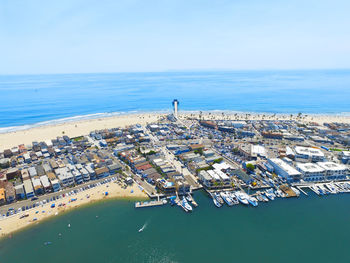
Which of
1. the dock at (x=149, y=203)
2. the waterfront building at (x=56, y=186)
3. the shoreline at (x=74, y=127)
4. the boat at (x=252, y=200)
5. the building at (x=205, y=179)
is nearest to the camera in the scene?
the dock at (x=149, y=203)

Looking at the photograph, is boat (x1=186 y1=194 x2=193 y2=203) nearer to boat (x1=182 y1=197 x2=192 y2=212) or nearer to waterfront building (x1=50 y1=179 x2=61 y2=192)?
boat (x1=182 y1=197 x2=192 y2=212)

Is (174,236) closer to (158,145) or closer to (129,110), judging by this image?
(158,145)

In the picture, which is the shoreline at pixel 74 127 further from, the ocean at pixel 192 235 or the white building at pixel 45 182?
the ocean at pixel 192 235

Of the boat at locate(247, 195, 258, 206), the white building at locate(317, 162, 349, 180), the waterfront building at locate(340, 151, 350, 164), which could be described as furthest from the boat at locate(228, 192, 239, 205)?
the waterfront building at locate(340, 151, 350, 164)

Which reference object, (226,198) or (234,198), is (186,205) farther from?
(234,198)

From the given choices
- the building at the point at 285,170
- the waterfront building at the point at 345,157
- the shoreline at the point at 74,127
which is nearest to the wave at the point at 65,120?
the shoreline at the point at 74,127

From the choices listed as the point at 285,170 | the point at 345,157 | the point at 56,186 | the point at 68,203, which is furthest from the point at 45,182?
the point at 345,157

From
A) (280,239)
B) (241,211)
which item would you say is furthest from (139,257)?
(280,239)
